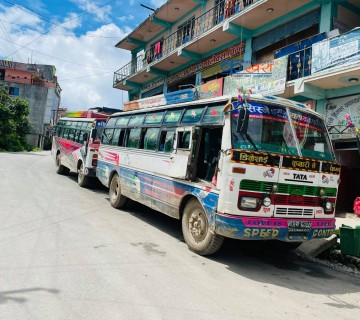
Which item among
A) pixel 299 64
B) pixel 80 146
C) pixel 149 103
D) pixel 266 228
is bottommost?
pixel 266 228

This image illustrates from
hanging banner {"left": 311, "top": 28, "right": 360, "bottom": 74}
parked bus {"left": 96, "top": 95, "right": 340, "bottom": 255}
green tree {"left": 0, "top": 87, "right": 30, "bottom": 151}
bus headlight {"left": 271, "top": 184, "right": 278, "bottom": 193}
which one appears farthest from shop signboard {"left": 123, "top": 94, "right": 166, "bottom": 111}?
green tree {"left": 0, "top": 87, "right": 30, "bottom": 151}

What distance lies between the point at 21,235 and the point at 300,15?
12.1m

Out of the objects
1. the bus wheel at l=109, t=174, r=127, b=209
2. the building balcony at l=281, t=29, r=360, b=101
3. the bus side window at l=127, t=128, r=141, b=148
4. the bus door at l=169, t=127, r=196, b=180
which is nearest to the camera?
the bus door at l=169, t=127, r=196, b=180

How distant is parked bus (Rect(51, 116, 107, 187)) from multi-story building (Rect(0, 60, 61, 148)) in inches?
1565

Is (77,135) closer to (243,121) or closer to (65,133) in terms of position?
(65,133)

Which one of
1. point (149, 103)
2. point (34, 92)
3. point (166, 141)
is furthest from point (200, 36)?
point (34, 92)

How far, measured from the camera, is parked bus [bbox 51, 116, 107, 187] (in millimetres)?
12549

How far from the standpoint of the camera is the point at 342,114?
→ 37.2 feet

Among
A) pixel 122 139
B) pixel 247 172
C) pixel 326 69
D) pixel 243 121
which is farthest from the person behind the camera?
pixel 326 69

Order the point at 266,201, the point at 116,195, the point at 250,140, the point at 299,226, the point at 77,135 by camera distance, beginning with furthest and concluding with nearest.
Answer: the point at 77,135 < the point at 116,195 < the point at 299,226 < the point at 250,140 < the point at 266,201

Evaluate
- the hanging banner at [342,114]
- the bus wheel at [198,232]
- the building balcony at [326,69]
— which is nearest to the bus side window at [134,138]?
the bus wheel at [198,232]

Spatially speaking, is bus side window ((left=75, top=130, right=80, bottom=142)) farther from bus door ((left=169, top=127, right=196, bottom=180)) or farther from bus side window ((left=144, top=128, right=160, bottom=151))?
bus door ((left=169, top=127, right=196, bottom=180))

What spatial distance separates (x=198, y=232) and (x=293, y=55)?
839cm

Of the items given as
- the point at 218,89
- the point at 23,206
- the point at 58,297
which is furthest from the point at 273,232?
the point at 218,89
